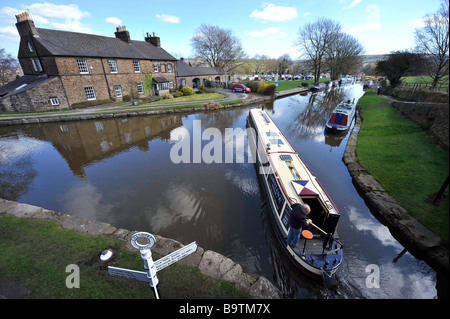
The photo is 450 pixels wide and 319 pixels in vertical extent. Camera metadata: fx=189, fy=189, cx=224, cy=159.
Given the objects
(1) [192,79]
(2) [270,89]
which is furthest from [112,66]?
(2) [270,89]

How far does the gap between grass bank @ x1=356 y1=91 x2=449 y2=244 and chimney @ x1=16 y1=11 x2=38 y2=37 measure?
117 feet

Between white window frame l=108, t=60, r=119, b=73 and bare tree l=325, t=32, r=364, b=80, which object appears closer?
white window frame l=108, t=60, r=119, b=73

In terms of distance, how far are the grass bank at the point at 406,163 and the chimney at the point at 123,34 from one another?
3569 centimetres

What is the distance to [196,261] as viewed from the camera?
5543 mm

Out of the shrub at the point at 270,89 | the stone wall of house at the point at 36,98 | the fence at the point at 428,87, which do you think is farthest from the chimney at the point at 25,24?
the fence at the point at 428,87

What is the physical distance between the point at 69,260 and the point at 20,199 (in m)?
6.46

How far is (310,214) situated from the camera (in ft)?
22.1

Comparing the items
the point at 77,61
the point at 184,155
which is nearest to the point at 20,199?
the point at 184,155

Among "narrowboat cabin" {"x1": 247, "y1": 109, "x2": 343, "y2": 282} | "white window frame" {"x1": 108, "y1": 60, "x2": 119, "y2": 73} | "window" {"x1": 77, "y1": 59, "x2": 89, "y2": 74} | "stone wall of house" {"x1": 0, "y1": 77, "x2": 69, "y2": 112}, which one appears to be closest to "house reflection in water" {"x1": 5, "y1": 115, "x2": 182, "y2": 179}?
"stone wall of house" {"x1": 0, "y1": 77, "x2": 69, "y2": 112}

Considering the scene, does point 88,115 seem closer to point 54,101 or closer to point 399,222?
point 54,101

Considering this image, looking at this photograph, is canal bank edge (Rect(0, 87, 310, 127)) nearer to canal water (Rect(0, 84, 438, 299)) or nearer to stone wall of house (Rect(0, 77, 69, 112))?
stone wall of house (Rect(0, 77, 69, 112))

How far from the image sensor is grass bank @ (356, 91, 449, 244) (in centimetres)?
688

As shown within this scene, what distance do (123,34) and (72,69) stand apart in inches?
473
